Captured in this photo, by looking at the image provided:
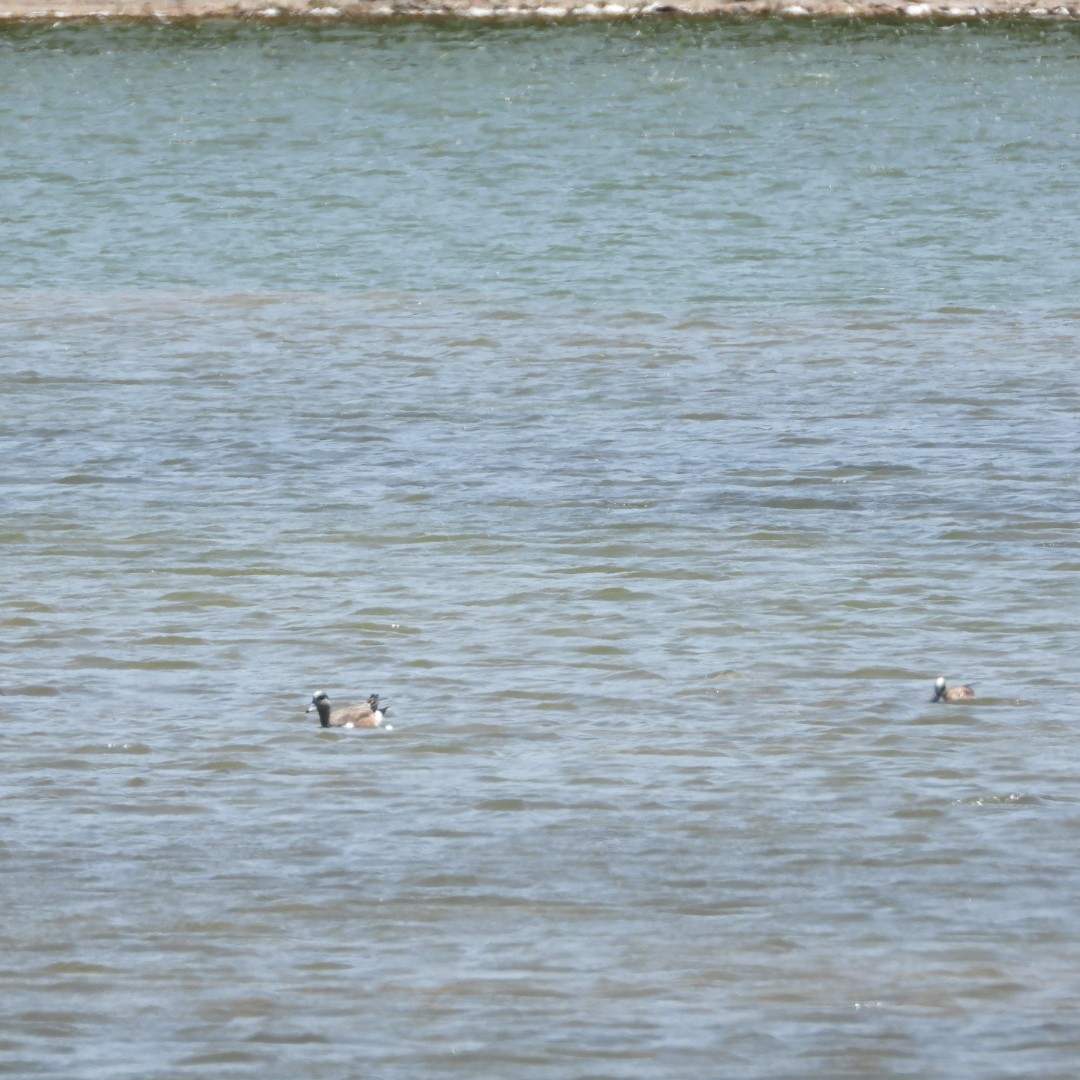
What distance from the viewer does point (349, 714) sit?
38.5ft

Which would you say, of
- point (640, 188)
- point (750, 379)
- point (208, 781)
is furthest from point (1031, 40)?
point (208, 781)

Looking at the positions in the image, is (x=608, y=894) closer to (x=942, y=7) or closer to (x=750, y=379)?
(x=750, y=379)

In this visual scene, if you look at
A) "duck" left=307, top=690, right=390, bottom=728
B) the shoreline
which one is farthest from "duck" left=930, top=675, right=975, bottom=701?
the shoreline

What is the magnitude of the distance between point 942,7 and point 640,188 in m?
24.3

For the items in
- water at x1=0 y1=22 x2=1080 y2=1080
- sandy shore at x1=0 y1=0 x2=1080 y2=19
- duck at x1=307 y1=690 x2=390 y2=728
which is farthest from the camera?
sandy shore at x1=0 y1=0 x2=1080 y2=19

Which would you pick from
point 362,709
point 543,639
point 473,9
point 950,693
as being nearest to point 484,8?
point 473,9

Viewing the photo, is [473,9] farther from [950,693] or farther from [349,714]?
[349,714]

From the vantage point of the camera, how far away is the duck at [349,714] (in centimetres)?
1169

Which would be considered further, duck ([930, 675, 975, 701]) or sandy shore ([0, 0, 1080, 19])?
sandy shore ([0, 0, 1080, 19])

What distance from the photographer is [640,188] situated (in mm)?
35781

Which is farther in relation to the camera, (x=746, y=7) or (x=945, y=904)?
(x=746, y=7)

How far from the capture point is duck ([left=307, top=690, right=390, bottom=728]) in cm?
1169

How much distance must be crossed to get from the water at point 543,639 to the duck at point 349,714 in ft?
0.50

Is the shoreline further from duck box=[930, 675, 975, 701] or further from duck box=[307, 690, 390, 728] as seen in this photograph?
duck box=[307, 690, 390, 728]
